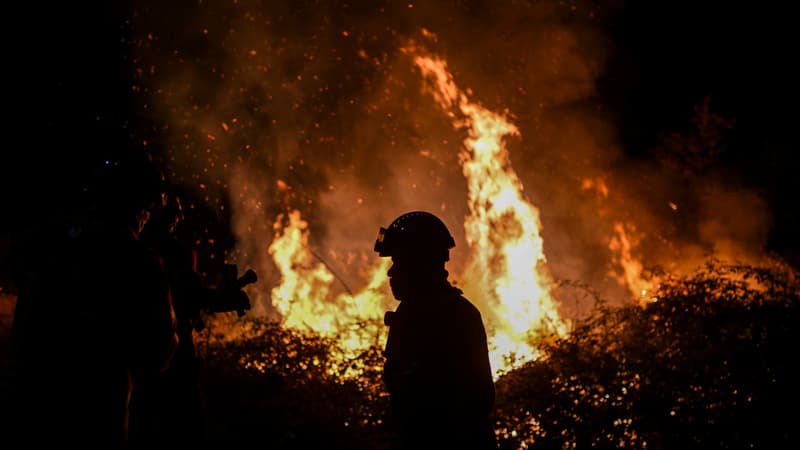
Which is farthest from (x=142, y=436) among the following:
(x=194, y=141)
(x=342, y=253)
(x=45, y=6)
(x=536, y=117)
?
(x=536, y=117)

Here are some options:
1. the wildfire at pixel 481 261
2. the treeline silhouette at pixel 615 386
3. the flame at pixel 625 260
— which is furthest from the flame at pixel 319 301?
the flame at pixel 625 260

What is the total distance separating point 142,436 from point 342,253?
13502 millimetres

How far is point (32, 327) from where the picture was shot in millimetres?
2352

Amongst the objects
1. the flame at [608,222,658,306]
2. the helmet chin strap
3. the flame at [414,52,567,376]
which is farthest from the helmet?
the flame at [608,222,658,306]

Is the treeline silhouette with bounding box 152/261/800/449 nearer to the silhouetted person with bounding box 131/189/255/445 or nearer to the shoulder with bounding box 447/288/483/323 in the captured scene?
the shoulder with bounding box 447/288/483/323

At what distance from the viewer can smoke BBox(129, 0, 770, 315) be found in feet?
41.3

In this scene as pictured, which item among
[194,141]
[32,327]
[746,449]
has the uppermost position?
[194,141]

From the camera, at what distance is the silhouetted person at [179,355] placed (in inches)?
110

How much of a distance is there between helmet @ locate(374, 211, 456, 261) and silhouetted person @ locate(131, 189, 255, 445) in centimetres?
81

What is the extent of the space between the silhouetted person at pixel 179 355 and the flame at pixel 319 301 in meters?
4.90

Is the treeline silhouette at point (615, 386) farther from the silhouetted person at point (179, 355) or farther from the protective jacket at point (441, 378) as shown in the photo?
the protective jacket at point (441, 378)

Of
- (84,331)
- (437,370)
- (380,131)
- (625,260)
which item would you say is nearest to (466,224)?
(380,131)

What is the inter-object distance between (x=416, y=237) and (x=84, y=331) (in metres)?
1.62

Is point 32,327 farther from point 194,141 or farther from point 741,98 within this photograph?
point 741,98
